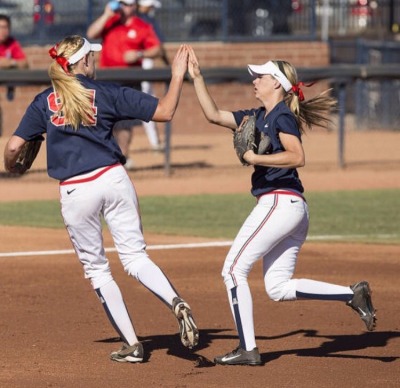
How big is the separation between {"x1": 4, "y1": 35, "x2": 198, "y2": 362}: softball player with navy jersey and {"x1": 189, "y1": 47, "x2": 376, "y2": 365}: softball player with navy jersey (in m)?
0.44

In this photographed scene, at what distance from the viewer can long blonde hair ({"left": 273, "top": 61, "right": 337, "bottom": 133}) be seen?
7047mm

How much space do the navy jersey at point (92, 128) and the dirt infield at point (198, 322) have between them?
4.07 ft

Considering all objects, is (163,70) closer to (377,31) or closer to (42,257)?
(42,257)

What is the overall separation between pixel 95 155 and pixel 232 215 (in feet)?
24.6

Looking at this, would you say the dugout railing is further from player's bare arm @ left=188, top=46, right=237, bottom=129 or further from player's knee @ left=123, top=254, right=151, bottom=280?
player's knee @ left=123, top=254, right=151, bottom=280

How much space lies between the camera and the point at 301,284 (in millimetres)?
7004

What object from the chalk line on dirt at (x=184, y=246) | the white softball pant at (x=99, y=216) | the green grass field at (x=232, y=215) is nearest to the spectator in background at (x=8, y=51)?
the green grass field at (x=232, y=215)

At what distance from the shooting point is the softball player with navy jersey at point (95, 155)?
22.1ft

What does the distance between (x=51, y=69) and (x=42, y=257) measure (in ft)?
15.4

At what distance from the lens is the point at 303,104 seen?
7.24 metres

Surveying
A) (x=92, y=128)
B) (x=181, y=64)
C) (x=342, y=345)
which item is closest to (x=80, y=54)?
(x=92, y=128)

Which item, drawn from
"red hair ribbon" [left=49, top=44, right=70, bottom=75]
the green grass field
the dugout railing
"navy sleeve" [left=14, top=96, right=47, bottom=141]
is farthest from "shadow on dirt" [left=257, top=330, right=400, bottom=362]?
the dugout railing

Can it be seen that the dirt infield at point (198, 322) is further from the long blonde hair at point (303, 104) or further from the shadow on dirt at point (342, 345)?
the long blonde hair at point (303, 104)

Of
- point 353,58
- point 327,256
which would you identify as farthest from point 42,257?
point 353,58
